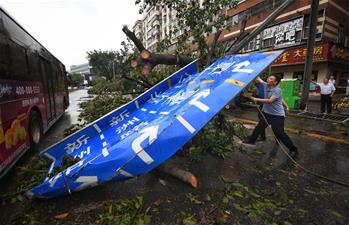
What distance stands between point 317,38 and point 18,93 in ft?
69.6

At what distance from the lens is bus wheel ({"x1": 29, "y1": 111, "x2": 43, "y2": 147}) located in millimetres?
4423

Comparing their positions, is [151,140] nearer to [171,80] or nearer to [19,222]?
[19,222]

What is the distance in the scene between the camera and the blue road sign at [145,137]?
242cm

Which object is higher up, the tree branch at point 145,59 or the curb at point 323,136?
the tree branch at point 145,59

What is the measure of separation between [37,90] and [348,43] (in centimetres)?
2608

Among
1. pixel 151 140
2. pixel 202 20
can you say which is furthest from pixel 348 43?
pixel 151 140

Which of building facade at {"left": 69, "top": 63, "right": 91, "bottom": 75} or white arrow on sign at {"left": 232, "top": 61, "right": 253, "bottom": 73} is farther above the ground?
building facade at {"left": 69, "top": 63, "right": 91, "bottom": 75}

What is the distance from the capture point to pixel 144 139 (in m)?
2.49

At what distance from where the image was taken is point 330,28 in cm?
1697

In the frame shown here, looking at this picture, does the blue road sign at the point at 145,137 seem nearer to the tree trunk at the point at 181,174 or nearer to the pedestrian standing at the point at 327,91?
the tree trunk at the point at 181,174

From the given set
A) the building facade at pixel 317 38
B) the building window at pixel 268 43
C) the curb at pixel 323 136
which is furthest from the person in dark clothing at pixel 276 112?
the building window at pixel 268 43

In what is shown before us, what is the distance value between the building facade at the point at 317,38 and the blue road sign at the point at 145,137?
51.1 ft

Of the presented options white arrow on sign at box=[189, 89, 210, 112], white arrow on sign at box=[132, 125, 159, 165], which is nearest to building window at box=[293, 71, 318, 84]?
white arrow on sign at box=[189, 89, 210, 112]

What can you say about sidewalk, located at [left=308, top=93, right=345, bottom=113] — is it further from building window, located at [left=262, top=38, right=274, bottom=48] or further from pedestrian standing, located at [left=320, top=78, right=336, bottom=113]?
building window, located at [left=262, top=38, right=274, bottom=48]
